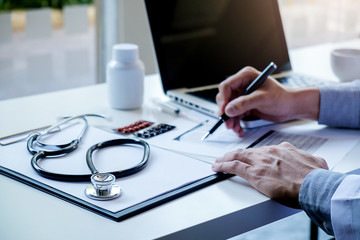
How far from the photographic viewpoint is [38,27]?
2.60 meters

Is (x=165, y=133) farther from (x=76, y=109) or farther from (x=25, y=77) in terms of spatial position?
(x=25, y=77)

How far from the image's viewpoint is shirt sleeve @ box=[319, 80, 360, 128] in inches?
43.6

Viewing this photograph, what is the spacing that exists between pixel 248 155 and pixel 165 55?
1.50ft

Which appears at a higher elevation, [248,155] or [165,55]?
[165,55]

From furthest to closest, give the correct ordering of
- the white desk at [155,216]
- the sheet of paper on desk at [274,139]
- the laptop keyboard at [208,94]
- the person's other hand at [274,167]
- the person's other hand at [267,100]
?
the laptop keyboard at [208,94] < the person's other hand at [267,100] < the sheet of paper on desk at [274,139] < the person's other hand at [274,167] < the white desk at [155,216]

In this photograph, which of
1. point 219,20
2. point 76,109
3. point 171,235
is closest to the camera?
point 171,235

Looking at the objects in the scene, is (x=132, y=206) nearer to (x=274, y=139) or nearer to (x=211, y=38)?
(x=274, y=139)

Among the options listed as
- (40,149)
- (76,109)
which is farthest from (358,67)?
(40,149)

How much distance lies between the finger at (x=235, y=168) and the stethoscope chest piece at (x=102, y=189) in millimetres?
179

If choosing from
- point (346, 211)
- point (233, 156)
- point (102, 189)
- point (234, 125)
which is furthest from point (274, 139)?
point (102, 189)

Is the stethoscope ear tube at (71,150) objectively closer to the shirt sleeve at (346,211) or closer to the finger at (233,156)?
the finger at (233,156)

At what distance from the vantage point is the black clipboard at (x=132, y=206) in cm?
72

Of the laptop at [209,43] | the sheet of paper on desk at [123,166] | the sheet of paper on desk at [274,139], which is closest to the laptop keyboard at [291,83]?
the laptop at [209,43]

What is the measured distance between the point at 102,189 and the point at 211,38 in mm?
667
